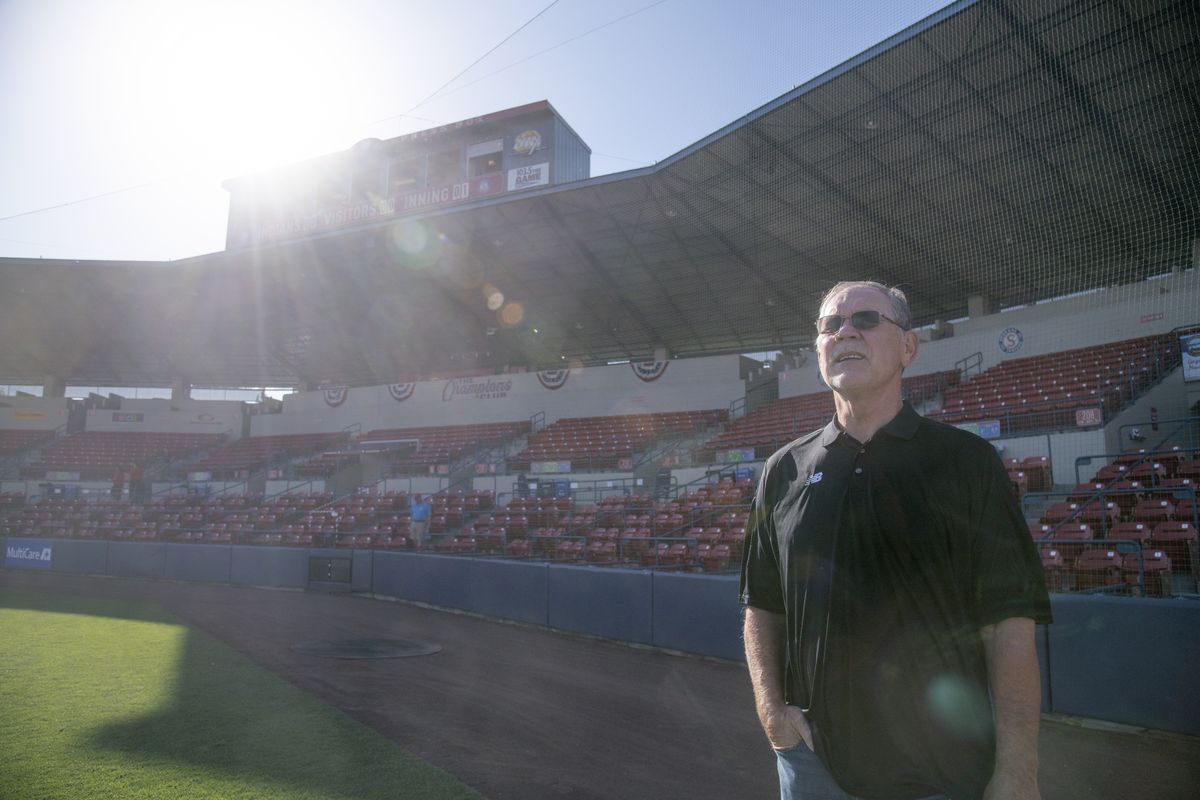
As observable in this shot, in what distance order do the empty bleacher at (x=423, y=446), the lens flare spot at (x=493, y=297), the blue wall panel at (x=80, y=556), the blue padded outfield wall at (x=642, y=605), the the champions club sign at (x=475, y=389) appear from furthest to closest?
the the champions club sign at (x=475, y=389), the empty bleacher at (x=423, y=446), the lens flare spot at (x=493, y=297), the blue wall panel at (x=80, y=556), the blue padded outfield wall at (x=642, y=605)

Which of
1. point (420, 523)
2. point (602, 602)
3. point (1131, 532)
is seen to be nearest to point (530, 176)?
point (420, 523)

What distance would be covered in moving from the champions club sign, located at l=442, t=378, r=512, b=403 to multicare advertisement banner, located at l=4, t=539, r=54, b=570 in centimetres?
1530

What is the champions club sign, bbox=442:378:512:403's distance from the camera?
31.4m

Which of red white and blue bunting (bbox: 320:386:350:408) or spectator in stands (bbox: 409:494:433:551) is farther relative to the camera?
red white and blue bunting (bbox: 320:386:350:408)

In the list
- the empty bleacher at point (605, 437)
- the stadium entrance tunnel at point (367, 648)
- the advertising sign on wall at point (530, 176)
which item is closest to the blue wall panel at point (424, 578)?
the stadium entrance tunnel at point (367, 648)

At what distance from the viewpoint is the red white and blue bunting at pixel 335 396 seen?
114ft

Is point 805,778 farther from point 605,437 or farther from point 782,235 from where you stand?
point 605,437

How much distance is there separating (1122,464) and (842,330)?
1154 cm

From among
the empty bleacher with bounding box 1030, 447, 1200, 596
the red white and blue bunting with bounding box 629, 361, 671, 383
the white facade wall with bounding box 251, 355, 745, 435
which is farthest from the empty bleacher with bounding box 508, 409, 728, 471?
the empty bleacher with bounding box 1030, 447, 1200, 596

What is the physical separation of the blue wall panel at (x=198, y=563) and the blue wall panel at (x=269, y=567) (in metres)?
0.34

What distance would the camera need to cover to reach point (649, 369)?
1136 inches

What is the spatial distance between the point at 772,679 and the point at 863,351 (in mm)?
984

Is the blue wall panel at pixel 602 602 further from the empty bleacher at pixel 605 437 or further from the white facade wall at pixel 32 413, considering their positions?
the white facade wall at pixel 32 413

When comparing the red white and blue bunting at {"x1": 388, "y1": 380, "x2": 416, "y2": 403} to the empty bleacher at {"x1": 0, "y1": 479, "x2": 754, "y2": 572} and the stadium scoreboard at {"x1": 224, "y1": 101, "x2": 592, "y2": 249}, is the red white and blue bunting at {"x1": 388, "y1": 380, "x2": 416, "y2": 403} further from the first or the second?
the stadium scoreboard at {"x1": 224, "y1": 101, "x2": 592, "y2": 249}
